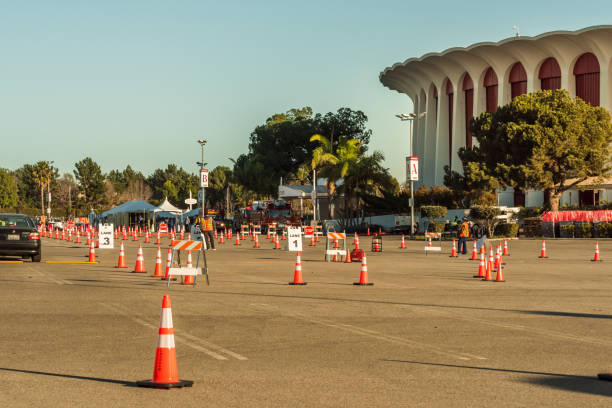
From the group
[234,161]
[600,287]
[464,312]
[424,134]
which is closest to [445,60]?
[424,134]

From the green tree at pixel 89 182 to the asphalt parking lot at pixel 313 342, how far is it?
435 feet

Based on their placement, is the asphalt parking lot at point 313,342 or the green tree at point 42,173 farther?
the green tree at point 42,173

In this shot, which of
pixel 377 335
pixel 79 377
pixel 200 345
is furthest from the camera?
pixel 377 335

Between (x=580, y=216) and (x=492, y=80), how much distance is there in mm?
36404

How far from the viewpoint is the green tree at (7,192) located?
491ft

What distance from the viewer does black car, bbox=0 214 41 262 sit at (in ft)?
85.1

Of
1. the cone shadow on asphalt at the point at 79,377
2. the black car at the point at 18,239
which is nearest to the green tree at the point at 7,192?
the black car at the point at 18,239

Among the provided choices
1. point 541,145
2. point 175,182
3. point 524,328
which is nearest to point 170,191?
point 175,182

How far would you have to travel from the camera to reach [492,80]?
8556cm

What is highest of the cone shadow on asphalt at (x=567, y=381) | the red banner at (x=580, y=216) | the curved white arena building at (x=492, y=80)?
the curved white arena building at (x=492, y=80)

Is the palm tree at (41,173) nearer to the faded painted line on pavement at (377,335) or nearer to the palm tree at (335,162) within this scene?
the palm tree at (335,162)

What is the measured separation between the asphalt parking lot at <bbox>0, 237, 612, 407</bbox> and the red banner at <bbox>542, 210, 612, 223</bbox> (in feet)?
101

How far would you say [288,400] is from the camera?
7250 mm

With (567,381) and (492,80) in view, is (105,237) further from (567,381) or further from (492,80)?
(492,80)
